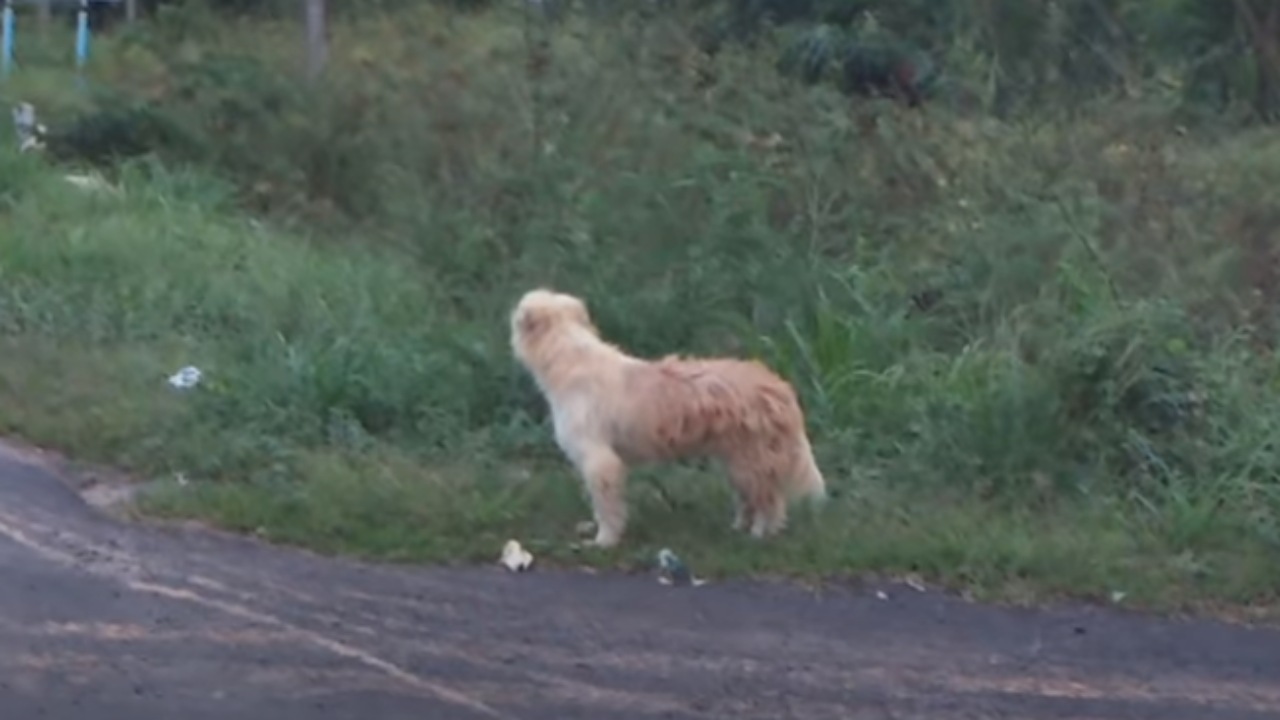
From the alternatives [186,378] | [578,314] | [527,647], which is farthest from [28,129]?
[527,647]

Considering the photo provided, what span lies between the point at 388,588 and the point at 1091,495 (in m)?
3.02

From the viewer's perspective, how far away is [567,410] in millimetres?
9547

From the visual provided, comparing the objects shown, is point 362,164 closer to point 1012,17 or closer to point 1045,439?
point 1012,17

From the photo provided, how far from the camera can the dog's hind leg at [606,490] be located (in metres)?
9.38

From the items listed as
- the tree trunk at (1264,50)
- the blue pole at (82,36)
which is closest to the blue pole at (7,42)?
the blue pole at (82,36)

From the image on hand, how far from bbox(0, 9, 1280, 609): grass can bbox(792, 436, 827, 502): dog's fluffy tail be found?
0.40 ft

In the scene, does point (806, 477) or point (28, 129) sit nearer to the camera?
point (806, 477)

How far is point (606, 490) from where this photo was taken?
938 cm

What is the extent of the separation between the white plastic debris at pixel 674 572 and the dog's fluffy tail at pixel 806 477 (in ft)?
2.09

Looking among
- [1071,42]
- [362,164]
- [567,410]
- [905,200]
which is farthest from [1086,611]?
[362,164]

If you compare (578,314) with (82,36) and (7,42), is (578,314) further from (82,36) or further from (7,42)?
(7,42)

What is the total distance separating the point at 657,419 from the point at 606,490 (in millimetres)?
321

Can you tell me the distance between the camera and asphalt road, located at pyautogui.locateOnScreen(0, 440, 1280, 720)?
7.41 metres

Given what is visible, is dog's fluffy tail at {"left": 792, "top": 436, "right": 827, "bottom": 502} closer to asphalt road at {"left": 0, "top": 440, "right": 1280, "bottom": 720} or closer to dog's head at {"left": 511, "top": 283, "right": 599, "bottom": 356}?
asphalt road at {"left": 0, "top": 440, "right": 1280, "bottom": 720}
